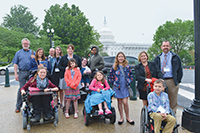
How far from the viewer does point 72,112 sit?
5.34 meters

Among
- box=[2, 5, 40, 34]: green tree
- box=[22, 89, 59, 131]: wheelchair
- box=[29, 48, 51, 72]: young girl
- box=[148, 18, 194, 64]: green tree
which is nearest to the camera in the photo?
box=[22, 89, 59, 131]: wheelchair

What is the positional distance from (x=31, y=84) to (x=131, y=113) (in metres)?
3.22

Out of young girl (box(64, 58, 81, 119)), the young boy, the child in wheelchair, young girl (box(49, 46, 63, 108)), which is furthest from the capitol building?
the young boy

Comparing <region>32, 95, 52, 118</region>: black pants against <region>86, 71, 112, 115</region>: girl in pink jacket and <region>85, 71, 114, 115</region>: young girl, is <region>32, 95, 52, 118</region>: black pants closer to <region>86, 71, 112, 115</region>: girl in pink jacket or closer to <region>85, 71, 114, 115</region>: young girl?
<region>85, 71, 114, 115</region>: young girl

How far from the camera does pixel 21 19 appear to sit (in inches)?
1902

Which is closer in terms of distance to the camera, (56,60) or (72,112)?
(72,112)

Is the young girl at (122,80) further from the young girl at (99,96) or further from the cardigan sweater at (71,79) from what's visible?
the cardigan sweater at (71,79)

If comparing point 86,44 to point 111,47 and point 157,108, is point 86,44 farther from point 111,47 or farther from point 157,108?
point 111,47

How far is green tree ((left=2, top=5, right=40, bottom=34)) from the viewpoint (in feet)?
155

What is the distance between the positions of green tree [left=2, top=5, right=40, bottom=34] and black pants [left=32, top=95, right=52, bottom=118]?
4853 cm

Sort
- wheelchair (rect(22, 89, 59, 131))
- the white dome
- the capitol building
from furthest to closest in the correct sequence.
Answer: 1. the white dome
2. the capitol building
3. wheelchair (rect(22, 89, 59, 131))

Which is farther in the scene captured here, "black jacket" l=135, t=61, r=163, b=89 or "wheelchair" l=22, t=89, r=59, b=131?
"black jacket" l=135, t=61, r=163, b=89

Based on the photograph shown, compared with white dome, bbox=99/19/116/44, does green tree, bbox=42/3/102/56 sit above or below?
below

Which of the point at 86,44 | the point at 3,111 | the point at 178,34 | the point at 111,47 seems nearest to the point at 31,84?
the point at 3,111
